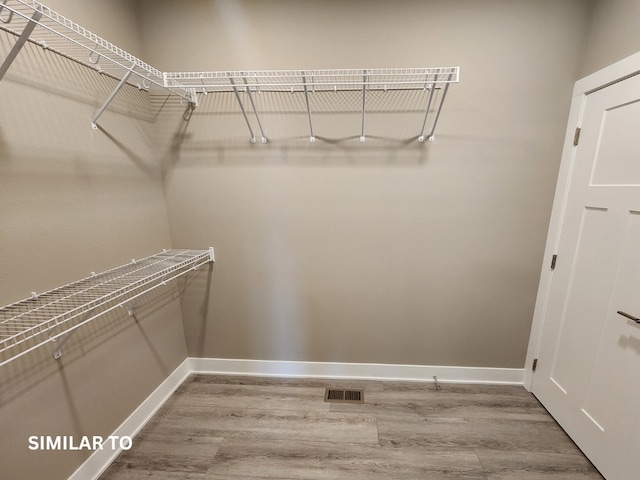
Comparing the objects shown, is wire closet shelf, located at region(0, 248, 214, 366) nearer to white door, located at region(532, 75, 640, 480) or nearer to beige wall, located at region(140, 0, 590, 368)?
beige wall, located at region(140, 0, 590, 368)

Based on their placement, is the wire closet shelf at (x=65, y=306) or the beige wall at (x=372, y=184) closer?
the wire closet shelf at (x=65, y=306)

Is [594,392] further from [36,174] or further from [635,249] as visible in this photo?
[36,174]

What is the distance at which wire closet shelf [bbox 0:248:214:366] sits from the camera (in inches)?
36.4

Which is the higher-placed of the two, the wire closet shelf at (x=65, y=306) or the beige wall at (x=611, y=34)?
the beige wall at (x=611, y=34)

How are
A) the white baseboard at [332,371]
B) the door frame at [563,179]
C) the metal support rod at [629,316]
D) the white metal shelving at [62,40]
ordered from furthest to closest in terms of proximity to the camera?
the white baseboard at [332,371] < the door frame at [563,179] < the metal support rod at [629,316] < the white metal shelving at [62,40]

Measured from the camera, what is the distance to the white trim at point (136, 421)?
4.32 ft

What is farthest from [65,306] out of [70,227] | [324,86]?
[324,86]

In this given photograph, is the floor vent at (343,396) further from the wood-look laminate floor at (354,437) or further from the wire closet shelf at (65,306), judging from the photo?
the wire closet shelf at (65,306)

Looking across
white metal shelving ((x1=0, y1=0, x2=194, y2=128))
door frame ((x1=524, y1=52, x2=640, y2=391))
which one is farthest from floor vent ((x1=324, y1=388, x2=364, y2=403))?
white metal shelving ((x1=0, y1=0, x2=194, y2=128))

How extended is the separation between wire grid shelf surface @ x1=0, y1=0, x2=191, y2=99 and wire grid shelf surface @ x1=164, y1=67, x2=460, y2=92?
0.62ft

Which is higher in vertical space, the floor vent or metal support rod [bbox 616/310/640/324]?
metal support rod [bbox 616/310/640/324]

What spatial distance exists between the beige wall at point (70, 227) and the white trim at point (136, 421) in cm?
5

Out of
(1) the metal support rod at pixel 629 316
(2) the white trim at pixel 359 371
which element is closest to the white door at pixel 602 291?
(1) the metal support rod at pixel 629 316

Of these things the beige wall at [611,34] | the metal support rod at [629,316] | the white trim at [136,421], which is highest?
the beige wall at [611,34]
